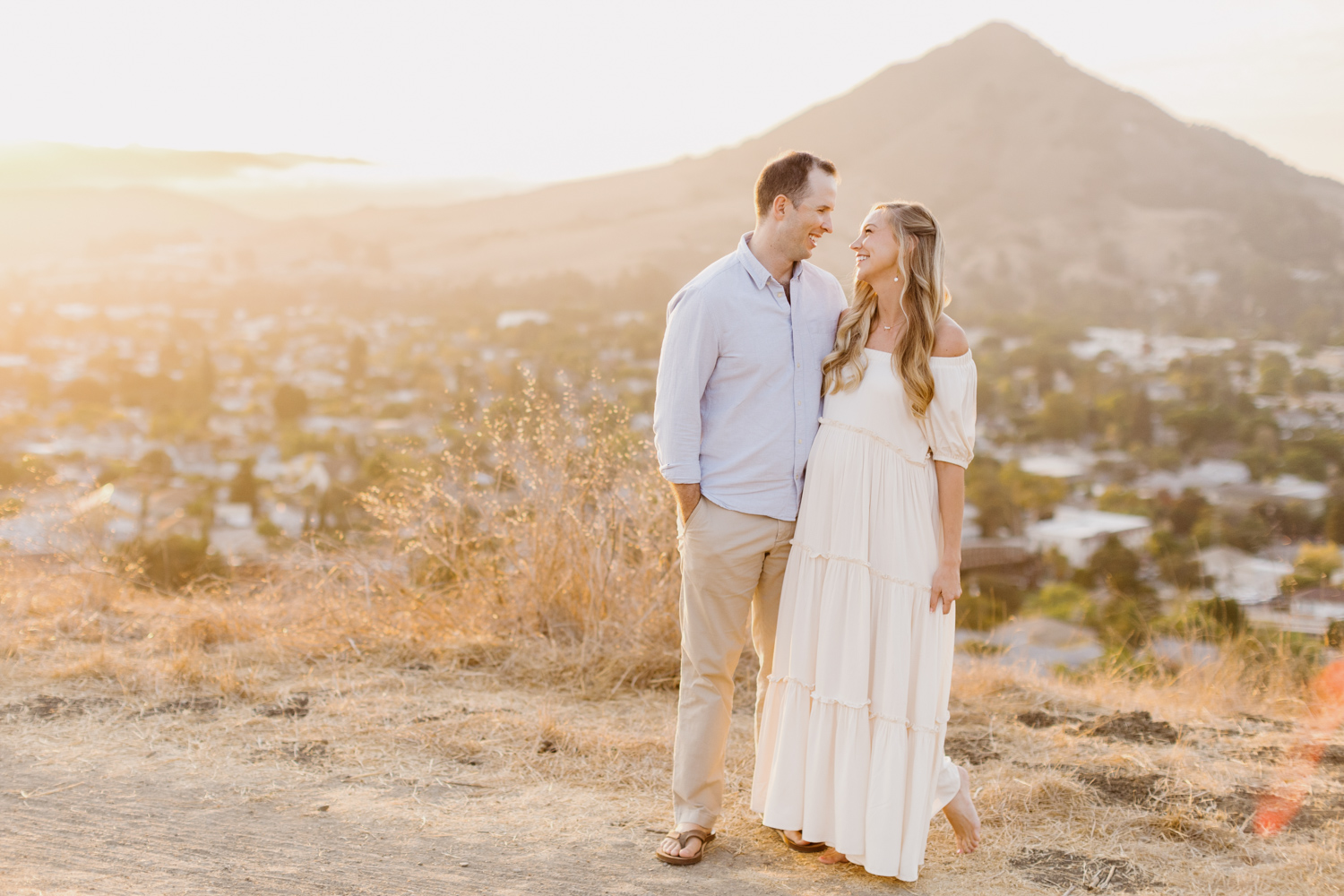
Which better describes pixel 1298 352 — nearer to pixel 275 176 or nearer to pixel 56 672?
pixel 275 176

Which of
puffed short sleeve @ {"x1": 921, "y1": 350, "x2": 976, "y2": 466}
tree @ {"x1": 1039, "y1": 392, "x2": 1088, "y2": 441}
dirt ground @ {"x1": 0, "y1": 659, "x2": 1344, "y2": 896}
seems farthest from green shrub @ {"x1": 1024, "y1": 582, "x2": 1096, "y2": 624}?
tree @ {"x1": 1039, "y1": 392, "x2": 1088, "y2": 441}

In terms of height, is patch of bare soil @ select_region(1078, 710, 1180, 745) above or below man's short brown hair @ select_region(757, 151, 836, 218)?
below

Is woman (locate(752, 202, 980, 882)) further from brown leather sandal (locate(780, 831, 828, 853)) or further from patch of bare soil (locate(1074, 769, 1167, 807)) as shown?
patch of bare soil (locate(1074, 769, 1167, 807))

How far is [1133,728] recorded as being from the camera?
379 cm

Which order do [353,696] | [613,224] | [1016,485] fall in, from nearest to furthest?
[353,696]
[1016,485]
[613,224]

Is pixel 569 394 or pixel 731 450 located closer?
pixel 731 450

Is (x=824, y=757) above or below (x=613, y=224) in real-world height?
below

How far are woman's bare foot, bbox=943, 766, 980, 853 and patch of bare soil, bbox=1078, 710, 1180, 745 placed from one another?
47.0 inches

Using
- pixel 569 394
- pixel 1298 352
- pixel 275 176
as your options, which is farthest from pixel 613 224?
pixel 569 394

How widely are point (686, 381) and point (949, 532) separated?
2.57ft

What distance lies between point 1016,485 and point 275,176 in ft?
144

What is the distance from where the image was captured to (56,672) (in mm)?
4109

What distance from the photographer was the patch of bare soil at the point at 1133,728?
3.72 m

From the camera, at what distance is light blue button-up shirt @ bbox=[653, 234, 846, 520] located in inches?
101
